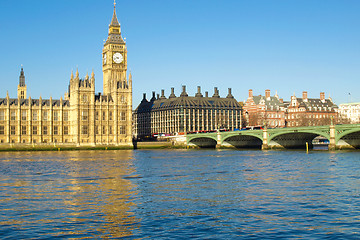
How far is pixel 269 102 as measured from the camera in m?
182

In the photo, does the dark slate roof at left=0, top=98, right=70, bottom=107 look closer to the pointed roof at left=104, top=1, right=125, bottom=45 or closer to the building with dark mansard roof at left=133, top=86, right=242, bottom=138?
the pointed roof at left=104, top=1, right=125, bottom=45

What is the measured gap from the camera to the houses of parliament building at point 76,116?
406 ft

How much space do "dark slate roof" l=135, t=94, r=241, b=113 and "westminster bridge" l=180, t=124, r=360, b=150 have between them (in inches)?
1191

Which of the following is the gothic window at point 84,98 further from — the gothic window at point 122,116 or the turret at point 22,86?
the turret at point 22,86

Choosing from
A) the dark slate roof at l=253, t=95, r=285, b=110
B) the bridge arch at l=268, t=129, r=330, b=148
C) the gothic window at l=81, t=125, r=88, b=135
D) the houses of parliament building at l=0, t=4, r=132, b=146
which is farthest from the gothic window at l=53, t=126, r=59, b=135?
the dark slate roof at l=253, t=95, r=285, b=110

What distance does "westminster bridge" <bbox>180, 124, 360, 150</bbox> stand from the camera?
267ft

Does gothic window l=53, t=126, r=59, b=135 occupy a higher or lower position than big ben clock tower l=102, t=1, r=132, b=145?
lower

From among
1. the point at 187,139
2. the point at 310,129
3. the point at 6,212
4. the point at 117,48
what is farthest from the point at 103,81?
the point at 6,212

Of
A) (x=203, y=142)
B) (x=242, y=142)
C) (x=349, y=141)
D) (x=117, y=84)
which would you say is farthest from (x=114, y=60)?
(x=349, y=141)

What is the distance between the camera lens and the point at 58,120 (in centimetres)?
12962

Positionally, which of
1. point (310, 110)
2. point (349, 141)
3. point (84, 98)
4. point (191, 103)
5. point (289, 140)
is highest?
point (191, 103)

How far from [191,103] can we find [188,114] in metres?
4.23

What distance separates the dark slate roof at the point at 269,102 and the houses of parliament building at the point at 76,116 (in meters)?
61.3

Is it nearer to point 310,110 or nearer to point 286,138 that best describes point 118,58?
point 286,138
